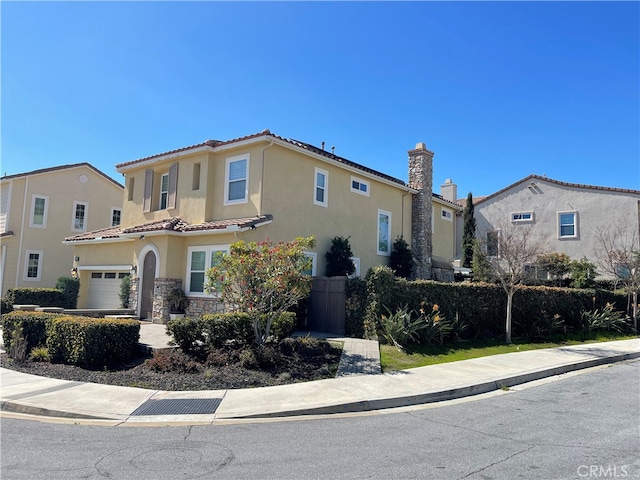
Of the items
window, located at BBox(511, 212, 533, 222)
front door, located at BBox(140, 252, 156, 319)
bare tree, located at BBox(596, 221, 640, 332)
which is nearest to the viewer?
front door, located at BBox(140, 252, 156, 319)

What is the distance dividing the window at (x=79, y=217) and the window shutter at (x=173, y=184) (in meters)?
13.0

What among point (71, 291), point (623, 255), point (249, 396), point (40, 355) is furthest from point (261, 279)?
point (623, 255)

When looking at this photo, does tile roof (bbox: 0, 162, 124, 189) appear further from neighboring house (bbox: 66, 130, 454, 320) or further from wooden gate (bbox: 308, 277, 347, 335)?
wooden gate (bbox: 308, 277, 347, 335)

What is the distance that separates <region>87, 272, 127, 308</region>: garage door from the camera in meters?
20.4

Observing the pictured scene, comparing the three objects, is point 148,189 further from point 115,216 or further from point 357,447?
point 357,447

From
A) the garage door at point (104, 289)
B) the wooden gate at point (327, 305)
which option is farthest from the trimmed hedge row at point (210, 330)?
the garage door at point (104, 289)

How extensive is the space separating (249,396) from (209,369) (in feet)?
6.07

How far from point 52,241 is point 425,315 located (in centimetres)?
2355

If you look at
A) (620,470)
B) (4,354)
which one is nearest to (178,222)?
(4,354)

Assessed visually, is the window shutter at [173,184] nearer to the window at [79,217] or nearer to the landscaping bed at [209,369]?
the landscaping bed at [209,369]

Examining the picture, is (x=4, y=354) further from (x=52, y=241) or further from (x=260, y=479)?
(x=52, y=241)

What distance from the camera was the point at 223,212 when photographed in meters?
17.3

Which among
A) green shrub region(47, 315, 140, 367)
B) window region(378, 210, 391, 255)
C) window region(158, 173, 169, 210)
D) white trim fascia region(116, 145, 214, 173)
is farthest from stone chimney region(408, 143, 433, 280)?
green shrub region(47, 315, 140, 367)

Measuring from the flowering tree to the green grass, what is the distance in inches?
109
